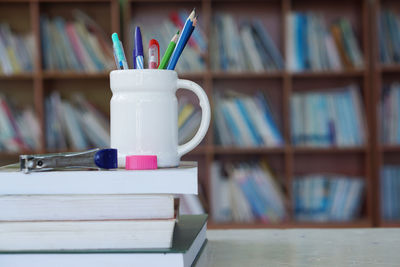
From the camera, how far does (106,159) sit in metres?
0.69

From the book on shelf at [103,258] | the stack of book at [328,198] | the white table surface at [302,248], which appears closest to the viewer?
the book on shelf at [103,258]

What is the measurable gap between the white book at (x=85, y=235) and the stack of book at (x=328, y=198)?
2.36 metres

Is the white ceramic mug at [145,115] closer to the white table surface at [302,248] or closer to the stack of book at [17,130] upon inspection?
the white table surface at [302,248]

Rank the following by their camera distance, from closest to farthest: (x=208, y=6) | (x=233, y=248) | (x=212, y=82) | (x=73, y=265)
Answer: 1. (x=73, y=265)
2. (x=233, y=248)
3. (x=208, y=6)
4. (x=212, y=82)

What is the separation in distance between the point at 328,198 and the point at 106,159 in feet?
7.74

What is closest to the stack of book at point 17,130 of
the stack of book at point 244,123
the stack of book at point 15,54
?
the stack of book at point 15,54

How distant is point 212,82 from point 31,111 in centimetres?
102

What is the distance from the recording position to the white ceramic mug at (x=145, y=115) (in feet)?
2.46

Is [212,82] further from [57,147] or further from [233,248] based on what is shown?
[233,248]

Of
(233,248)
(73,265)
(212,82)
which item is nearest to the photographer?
(73,265)

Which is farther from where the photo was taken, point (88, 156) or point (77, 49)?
point (77, 49)

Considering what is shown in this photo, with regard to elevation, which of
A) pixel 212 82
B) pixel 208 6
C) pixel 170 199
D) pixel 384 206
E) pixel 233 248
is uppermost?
pixel 208 6

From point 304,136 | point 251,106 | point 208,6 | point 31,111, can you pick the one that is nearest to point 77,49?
point 31,111

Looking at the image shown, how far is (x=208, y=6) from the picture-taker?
9.21 feet
